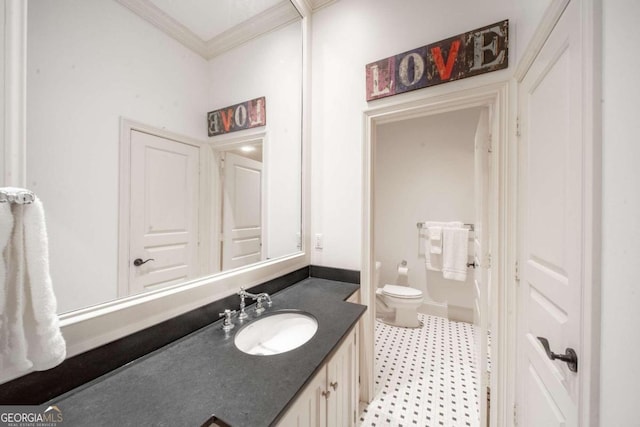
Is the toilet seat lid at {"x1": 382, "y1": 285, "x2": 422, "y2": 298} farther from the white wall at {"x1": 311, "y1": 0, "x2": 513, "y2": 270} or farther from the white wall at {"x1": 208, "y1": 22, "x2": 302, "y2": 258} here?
the white wall at {"x1": 208, "y1": 22, "x2": 302, "y2": 258}

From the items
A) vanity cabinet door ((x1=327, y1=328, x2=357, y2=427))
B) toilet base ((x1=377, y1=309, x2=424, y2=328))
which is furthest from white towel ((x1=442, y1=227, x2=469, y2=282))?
vanity cabinet door ((x1=327, y1=328, x2=357, y2=427))

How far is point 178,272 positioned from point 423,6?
6.40 ft

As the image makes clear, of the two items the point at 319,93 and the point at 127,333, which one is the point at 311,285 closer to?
the point at 127,333

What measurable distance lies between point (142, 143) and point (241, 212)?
555 millimetres

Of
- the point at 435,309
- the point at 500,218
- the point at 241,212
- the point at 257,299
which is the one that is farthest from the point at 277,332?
the point at 435,309

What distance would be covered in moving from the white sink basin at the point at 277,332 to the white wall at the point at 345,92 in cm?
55

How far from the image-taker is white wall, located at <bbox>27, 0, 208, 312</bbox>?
2.01 ft

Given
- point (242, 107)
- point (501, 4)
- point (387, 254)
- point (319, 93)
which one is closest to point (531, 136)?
point (501, 4)

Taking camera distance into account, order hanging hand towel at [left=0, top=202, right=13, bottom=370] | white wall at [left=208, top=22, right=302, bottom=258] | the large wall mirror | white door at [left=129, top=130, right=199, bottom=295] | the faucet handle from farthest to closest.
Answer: white wall at [left=208, top=22, right=302, bottom=258]
the faucet handle
white door at [left=129, top=130, right=199, bottom=295]
the large wall mirror
hanging hand towel at [left=0, top=202, right=13, bottom=370]

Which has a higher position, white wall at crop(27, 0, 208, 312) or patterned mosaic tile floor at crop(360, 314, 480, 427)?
white wall at crop(27, 0, 208, 312)

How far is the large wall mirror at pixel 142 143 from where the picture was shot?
638mm

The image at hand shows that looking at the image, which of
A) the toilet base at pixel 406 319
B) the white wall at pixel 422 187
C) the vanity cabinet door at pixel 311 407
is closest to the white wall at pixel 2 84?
the vanity cabinet door at pixel 311 407

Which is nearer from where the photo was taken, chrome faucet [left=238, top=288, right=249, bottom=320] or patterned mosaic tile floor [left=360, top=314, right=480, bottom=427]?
chrome faucet [left=238, top=288, right=249, bottom=320]

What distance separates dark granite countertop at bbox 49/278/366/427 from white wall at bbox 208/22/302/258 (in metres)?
0.68
